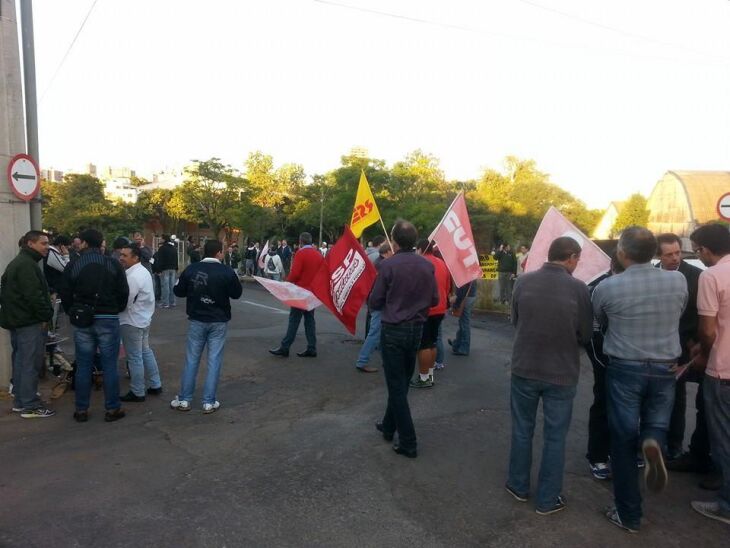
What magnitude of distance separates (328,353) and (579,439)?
14.7 ft

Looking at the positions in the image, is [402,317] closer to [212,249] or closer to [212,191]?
[212,249]

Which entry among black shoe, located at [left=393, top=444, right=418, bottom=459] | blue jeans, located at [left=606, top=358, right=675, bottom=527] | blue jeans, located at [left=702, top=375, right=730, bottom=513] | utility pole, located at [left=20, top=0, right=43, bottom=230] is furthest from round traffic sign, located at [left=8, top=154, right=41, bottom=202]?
blue jeans, located at [left=702, top=375, right=730, bottom=513]

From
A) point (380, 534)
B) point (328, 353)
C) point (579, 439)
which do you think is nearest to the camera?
point (380, 534)

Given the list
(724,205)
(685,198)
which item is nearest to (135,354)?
(724,205)

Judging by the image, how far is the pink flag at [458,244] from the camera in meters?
6.98

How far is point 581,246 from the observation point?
17.4 feet

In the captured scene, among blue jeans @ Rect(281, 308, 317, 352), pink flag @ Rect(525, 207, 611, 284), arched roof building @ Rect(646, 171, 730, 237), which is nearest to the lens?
pink flag @ Rect(525, 207, 611, 284)

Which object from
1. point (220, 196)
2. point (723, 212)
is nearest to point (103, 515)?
point (723, 212)

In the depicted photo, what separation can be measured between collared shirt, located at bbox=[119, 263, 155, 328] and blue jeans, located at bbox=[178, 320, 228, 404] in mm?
729

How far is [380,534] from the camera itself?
3.44m

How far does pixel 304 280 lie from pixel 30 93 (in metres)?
4.32

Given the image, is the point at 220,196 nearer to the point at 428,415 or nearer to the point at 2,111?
the point at 2,111

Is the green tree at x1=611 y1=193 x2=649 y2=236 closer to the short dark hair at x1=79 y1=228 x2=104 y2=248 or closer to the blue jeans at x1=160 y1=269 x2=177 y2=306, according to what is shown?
the blue jeans at x1=160 y1=269 x2=177 y2=306

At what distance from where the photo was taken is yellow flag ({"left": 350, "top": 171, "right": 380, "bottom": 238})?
951 centimetres
